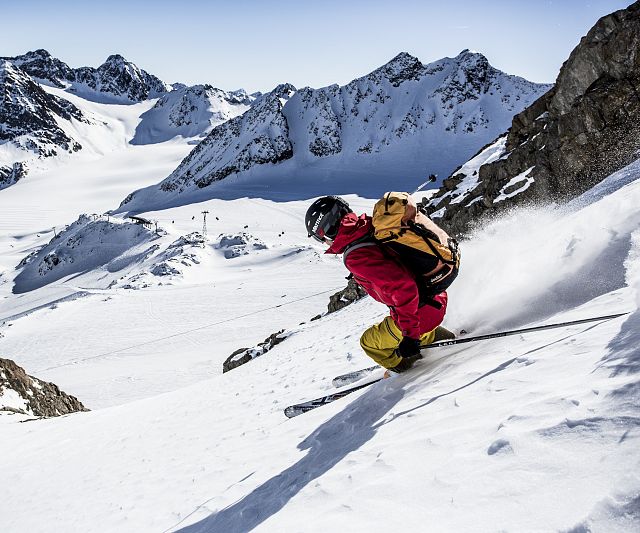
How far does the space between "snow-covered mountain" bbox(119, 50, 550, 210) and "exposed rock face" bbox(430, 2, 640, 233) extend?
70.3 metres

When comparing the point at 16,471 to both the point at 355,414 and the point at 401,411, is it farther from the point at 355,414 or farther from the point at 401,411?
the point at 401,411

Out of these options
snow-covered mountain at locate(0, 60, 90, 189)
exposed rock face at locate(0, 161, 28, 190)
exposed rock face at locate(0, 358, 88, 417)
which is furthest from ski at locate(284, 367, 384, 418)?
snow-covered mountain at locate(0, 60, 90, 189)

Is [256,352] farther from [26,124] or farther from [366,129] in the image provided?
[26,124]

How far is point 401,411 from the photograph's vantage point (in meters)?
3.88

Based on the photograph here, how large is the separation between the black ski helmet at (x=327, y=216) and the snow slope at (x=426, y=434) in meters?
1.69

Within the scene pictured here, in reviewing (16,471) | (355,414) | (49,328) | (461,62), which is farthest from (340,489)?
(461,62)

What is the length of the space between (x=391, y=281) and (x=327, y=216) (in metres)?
0.90

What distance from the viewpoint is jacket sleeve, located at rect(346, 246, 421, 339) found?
14.1ft

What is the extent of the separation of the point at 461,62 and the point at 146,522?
129275mm

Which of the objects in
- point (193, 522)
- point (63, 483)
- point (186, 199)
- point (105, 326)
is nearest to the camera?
point (193, 522)

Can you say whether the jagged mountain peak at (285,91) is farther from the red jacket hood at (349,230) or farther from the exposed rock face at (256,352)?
the red jacket hood at (349,230)

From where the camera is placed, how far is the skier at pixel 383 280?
4.32 meters

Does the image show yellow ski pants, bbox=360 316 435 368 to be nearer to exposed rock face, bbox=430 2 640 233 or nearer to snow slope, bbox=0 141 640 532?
snow slope, bbox=0 141 640 532

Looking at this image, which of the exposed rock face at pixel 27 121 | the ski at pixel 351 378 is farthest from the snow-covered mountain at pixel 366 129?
the exposed rock face at pixel 27 121
